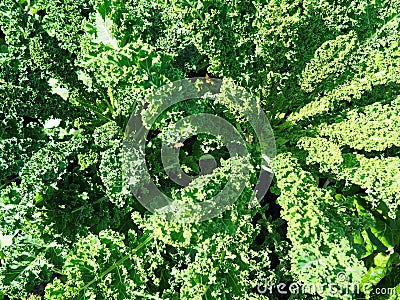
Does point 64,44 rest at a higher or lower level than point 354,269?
higher

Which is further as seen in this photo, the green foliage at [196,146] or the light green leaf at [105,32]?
the light green leaf at [105,32]

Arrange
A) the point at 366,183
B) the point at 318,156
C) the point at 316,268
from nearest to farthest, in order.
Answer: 1. the point at 316,268
2. the point at 366,183
3. the point at 318,156

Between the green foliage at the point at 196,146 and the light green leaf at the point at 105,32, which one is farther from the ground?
the light green leaf at the point at 105,32

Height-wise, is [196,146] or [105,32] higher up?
[105,32]

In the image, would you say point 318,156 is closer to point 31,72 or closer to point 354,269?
point 354,269

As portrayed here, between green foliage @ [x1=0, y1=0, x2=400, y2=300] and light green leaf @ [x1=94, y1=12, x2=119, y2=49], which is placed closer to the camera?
green foliage @ [x1=0, y1=0, x2=400, y2=300]

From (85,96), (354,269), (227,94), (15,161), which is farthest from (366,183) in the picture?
(15,161)

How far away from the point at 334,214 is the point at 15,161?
1479 mm

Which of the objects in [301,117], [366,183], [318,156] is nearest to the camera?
[366,183]

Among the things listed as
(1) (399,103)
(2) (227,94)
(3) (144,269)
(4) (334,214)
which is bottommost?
(4) (334,214)

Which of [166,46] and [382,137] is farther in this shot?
[166,46]

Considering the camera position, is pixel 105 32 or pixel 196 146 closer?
pixel 105 32

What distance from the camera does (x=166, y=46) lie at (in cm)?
195

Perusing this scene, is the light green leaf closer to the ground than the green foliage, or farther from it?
farther from it
